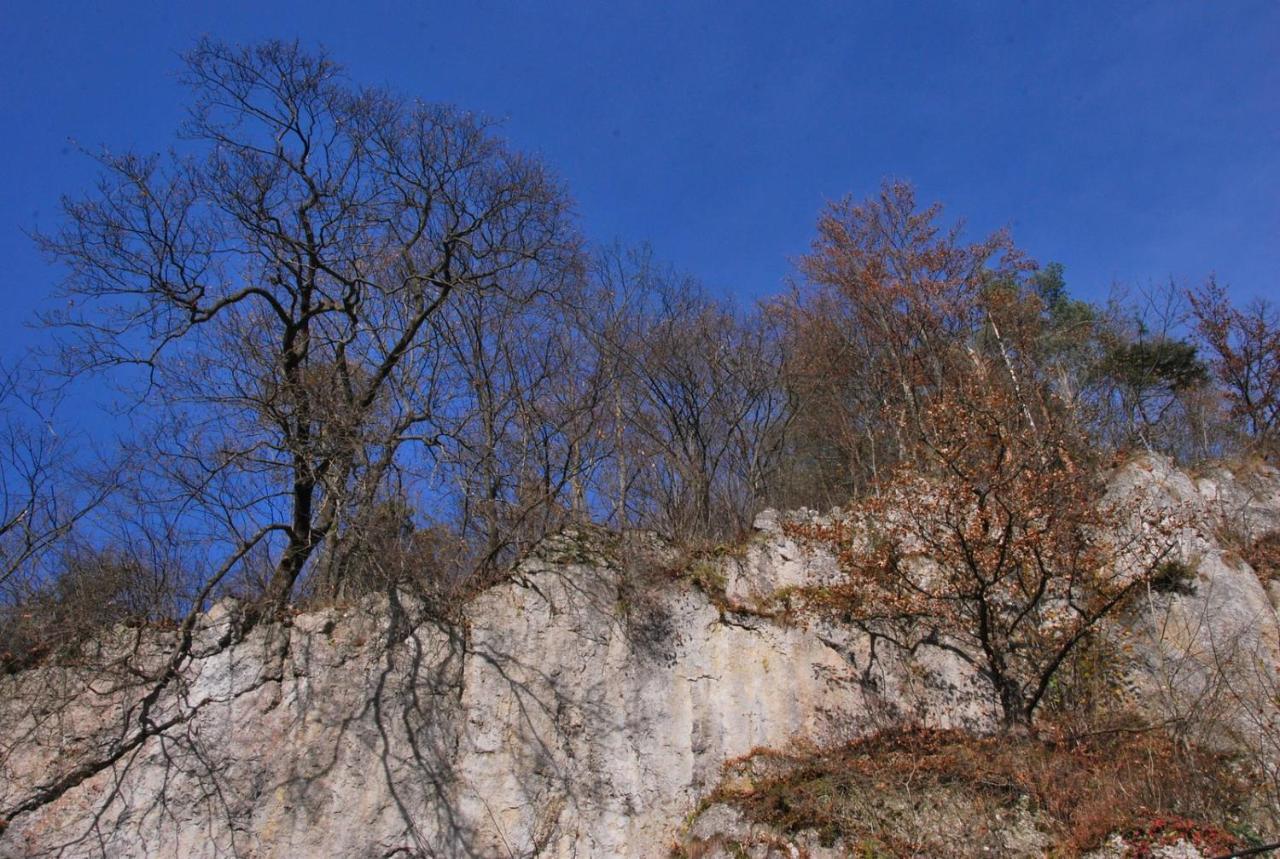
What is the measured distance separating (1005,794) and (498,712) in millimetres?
5636

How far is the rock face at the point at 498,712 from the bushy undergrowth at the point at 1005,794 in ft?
2.13

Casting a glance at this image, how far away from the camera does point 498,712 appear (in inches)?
389

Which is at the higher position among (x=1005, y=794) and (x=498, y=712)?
(x=498, y=712)

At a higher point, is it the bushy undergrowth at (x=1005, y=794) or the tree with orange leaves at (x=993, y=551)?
the tree with orange leaves at (x=993, y=551)

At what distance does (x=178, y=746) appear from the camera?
30.0 feet

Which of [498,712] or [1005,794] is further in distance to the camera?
[498,712]

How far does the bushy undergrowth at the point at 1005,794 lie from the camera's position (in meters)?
7.81

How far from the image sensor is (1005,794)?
846cm

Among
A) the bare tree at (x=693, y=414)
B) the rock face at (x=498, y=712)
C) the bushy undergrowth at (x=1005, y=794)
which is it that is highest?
the bare tree at (x=693, y=414)

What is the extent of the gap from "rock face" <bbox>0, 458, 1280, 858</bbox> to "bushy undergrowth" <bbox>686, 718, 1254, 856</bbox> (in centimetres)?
65

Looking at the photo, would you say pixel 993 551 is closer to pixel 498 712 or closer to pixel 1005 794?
pixel 1005 794

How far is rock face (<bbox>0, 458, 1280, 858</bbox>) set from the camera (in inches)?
351

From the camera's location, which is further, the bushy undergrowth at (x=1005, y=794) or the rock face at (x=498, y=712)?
the rock face at (x=498, y=712)

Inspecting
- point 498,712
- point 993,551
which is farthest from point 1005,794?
point 498,712
